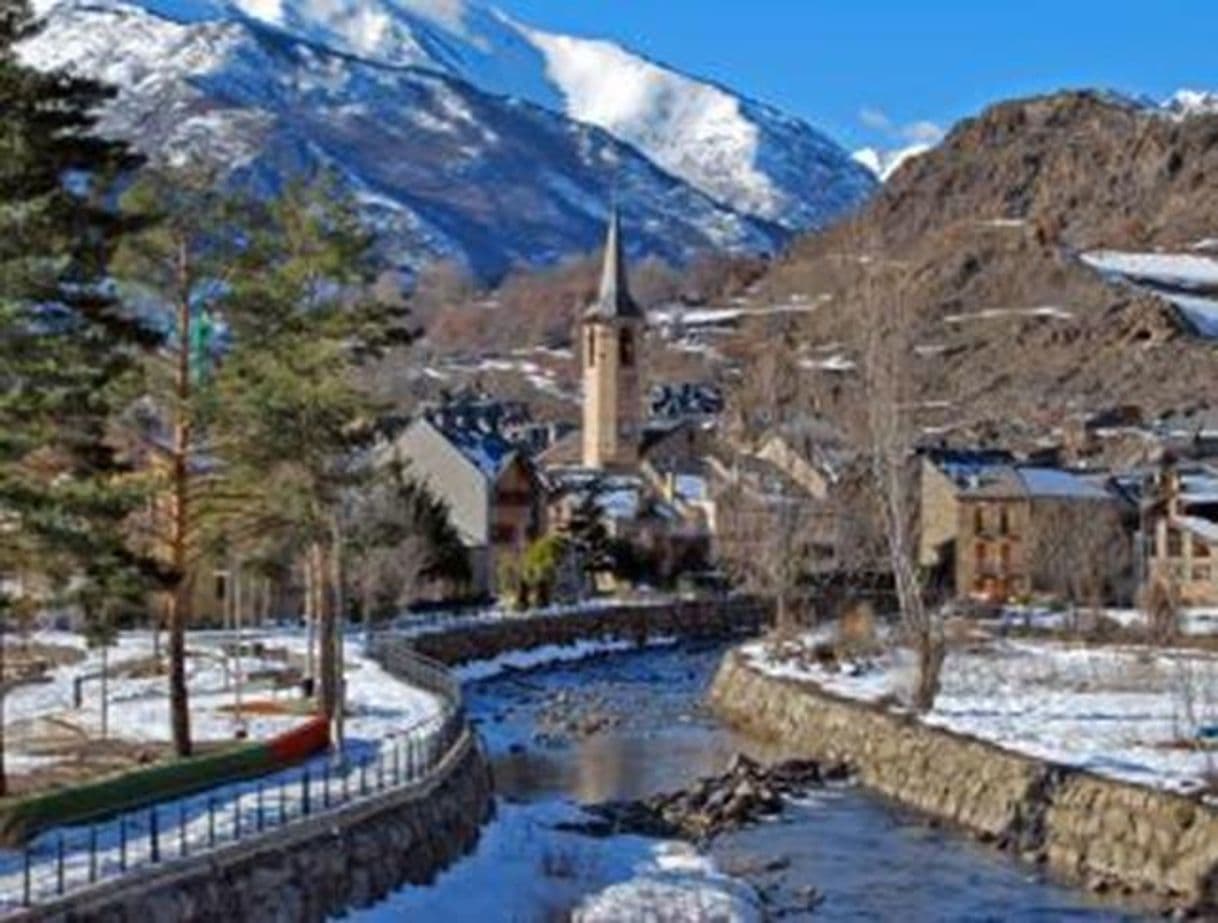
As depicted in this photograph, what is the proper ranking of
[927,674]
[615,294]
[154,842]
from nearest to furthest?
[154,842] < [927,674] < [615,294]

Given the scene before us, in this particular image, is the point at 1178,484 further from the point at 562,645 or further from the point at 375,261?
the point at 375,261

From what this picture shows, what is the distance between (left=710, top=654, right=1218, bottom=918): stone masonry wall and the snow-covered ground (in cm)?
75

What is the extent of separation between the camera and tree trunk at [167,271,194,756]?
39.8m

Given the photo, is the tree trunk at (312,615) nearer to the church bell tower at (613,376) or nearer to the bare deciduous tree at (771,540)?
the bare deciduous tree at (771,540)

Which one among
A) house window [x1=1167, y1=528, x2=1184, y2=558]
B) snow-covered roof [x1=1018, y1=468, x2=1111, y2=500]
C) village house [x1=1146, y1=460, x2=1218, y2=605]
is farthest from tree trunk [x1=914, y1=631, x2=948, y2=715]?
snow-covered roof [x1=1018, y1=468, x2=1111, y2=500]

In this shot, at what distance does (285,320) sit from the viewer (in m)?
43.3

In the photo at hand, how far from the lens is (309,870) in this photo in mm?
30422

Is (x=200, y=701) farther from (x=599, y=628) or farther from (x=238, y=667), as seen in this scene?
(x=599, y=628)

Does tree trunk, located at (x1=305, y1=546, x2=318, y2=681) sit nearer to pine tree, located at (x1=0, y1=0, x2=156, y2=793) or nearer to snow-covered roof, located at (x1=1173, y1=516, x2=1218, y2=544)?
pine tree, located at (x1=0, y1=0, x2=156, y2=793)

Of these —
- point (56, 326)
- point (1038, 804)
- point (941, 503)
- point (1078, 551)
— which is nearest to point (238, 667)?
point (1038, 804)

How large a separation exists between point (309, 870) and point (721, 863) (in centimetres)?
1199

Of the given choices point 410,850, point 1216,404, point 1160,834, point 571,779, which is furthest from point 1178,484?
point 1216,404

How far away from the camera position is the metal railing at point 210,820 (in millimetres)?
26672

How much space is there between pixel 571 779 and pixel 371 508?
20997 mm
